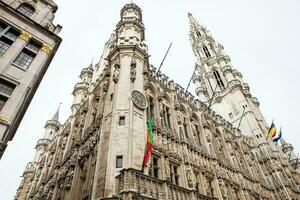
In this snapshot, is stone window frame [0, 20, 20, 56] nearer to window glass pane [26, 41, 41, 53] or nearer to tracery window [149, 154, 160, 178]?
window glass pane [26, 41, 41, 53]

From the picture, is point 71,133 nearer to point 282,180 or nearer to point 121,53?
point 121,53

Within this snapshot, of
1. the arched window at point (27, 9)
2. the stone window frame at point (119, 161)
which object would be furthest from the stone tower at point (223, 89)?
the arched window at point (27, 9)

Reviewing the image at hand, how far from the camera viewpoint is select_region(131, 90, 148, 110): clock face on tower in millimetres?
18562

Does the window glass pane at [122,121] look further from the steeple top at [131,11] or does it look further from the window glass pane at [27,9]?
the steeple top at [131,11]

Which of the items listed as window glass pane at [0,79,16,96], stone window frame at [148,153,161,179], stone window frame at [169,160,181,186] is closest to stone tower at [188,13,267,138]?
stone window frame at [169,160,181,186]

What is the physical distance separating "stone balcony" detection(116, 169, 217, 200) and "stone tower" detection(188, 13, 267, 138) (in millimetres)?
21352

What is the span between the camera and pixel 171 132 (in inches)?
846

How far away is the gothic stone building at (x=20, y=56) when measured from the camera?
14.7 m

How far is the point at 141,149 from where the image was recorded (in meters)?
16.0

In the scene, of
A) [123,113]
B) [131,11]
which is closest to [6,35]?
[123,113]

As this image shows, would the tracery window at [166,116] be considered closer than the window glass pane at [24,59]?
No

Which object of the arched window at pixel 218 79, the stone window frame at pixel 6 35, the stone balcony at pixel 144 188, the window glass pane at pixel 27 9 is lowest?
the stone balcony at pixel 144 188

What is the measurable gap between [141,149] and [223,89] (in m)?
39.6

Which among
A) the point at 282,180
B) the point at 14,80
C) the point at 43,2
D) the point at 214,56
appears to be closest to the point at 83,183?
the point at 14,80
